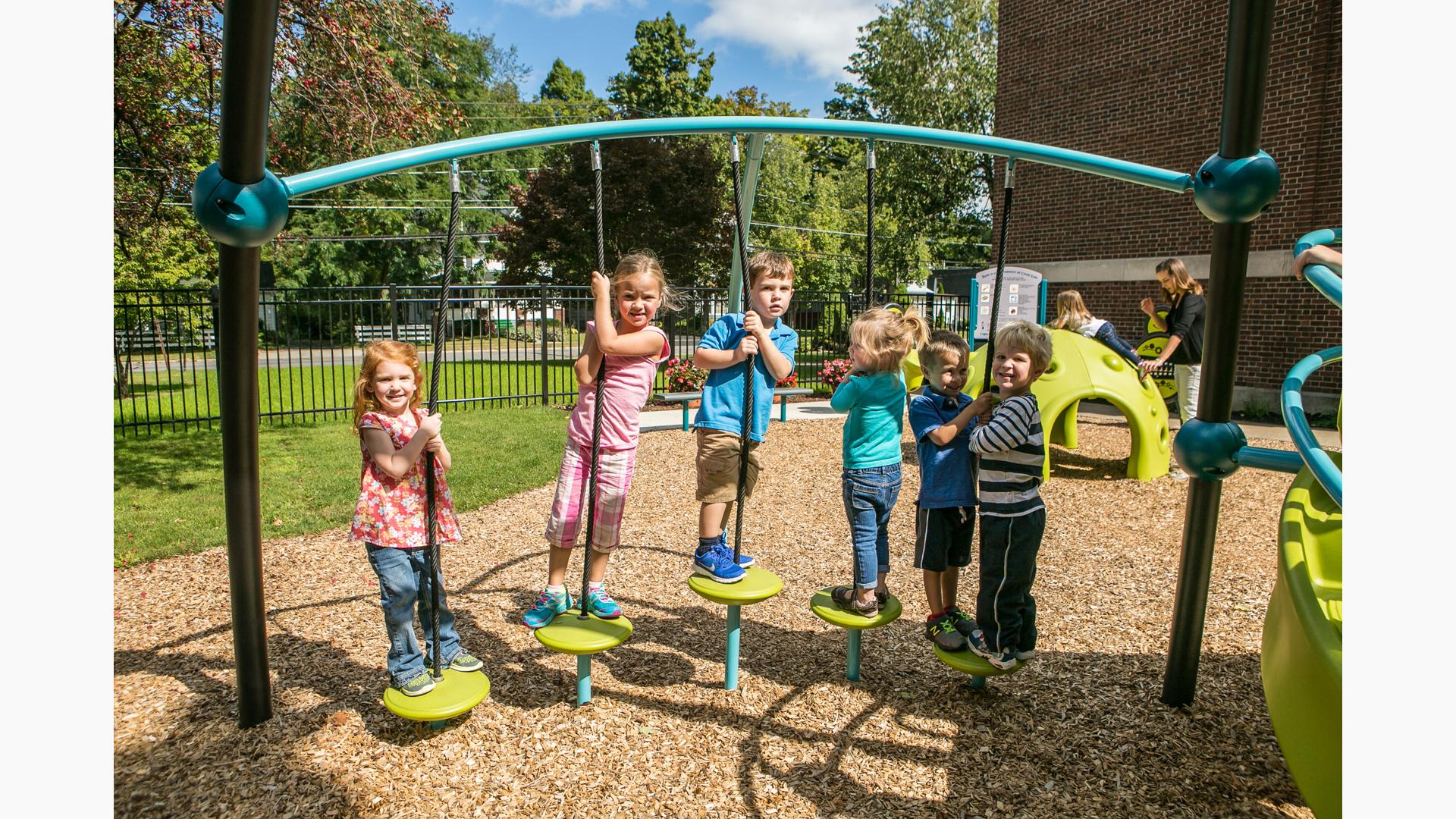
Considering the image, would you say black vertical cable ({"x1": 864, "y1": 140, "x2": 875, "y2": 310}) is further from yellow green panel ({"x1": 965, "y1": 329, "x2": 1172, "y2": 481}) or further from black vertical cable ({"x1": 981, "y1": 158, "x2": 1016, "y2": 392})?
yellow green panel ({"x1": 965, "y1": 329, "x2": 1172, "y2": 481})

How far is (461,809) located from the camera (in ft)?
8.56

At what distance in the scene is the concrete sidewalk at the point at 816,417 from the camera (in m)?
10.0

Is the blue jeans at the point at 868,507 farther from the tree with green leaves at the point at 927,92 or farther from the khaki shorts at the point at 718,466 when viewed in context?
the tree with green leaves at the point at 927,92

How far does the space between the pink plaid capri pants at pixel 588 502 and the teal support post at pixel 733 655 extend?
0.56 m

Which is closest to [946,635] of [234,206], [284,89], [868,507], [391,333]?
[868,507]

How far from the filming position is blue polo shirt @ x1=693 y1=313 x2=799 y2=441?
11.5ft

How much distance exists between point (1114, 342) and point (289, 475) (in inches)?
317

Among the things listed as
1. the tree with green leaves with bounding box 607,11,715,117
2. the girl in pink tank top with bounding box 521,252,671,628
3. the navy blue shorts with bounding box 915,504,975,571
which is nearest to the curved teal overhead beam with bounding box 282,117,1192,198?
the girl in pink tank top with bounding box 521,252,671,628

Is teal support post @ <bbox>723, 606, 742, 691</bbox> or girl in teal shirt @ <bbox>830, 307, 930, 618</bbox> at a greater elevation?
girl in teal shirt @ <bbox>830, 307, 930, 618</bbox>

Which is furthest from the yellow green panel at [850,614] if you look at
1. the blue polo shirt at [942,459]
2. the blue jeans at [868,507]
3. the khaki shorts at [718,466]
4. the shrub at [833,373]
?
the shrub at [833,373]

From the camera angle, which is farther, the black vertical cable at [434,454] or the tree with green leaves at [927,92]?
the tree with green leaves at [927,92]

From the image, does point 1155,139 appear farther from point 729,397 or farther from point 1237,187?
point 729,397

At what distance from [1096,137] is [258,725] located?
Answer: 15.0 m

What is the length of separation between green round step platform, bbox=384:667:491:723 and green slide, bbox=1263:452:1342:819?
2365mm
